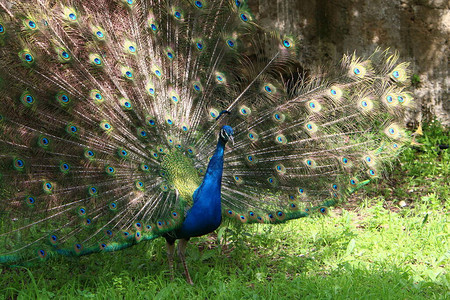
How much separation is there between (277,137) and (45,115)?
191cm

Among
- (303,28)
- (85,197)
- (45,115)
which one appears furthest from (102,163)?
(303,28)

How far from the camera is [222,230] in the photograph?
198 inches

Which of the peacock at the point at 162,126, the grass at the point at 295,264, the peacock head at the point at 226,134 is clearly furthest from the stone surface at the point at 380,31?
the peacock head at the point at 226,134

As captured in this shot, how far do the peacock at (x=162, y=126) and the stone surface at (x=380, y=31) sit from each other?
9.92ft

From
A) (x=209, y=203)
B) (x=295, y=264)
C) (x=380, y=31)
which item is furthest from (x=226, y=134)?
(x=380, y=31)

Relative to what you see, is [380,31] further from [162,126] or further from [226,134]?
[226,134]

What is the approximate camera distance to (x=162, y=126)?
14.2 ft

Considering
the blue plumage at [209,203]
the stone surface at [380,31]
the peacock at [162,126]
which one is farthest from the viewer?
the stone surface at [380,31]

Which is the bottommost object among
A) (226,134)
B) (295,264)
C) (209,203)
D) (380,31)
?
(295,264)

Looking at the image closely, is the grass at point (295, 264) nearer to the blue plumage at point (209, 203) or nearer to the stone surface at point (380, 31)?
the blue plumage at point (209, 203)

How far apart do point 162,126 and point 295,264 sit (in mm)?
1677

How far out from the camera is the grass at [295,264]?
12.5 feet

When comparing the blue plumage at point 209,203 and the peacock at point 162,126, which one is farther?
the blue plumage at point 209,203

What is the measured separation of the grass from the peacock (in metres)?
0.37
